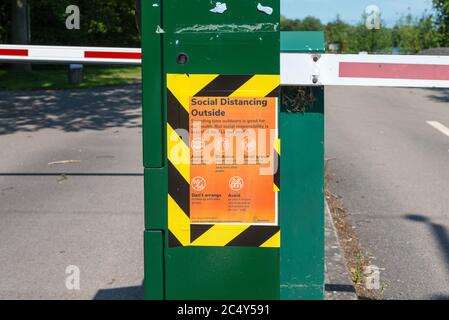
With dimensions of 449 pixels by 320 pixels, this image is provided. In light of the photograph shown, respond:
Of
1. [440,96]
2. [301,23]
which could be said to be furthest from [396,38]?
[301,23]

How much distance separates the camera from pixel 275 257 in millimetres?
3082

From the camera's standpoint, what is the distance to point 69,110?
55.4 ft

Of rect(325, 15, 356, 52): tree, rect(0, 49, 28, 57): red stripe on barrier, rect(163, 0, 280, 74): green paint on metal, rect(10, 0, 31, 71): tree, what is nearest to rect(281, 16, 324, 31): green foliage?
rect(325, 15, 356, 52): tree

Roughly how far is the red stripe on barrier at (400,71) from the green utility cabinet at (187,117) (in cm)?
77

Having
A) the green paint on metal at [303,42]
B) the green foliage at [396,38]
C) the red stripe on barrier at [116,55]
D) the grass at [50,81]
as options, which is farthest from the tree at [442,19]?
the green paint on metal at [303,42]

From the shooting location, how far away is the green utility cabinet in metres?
2.93

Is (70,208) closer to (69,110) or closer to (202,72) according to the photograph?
(202,72)

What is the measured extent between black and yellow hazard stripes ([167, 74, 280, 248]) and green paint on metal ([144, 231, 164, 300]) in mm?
61

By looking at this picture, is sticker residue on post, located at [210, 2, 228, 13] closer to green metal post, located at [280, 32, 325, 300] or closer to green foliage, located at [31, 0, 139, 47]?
green metal post, located at [280, 32, 325, 300]

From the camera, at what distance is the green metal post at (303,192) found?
3.58 m

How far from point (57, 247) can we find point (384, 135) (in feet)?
25.9

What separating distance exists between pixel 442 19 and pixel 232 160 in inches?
1027

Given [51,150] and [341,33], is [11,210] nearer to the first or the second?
[51,150]

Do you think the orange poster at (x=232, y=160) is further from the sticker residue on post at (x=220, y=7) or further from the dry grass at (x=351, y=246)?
the dry grass at (x=351, y=246)
